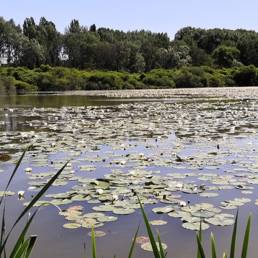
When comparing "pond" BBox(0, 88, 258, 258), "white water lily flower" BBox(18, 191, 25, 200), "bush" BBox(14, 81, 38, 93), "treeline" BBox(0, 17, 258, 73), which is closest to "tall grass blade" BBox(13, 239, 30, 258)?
"pond" BBox(0, 88, 258, 258)

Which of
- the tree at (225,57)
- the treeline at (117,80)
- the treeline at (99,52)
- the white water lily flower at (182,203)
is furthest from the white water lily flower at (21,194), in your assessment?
the tree at (225,57)

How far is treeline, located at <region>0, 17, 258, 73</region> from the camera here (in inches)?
2510

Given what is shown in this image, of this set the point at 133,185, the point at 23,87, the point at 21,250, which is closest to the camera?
the point at 21,250

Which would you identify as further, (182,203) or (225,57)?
(225,57)

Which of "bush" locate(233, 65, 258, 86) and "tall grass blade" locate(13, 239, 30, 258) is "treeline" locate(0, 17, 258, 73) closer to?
"bush" locate(233, 65, 258, 86)

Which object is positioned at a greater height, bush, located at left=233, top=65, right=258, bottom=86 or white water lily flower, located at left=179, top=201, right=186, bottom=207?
bush, located at left=233, top=65, right=258, bottom=86

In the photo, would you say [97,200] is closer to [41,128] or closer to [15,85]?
[41,128]

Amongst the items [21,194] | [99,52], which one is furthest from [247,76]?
[21,194]

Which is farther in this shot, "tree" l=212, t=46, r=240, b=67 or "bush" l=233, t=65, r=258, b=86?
"tree" l=212, t=46, r=240, b=67

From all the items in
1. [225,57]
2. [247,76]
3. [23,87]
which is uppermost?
[225,57]

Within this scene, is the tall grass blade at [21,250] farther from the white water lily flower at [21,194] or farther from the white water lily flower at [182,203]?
the white water lily flower at [21,194]

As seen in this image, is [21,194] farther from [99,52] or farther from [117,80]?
[99,52]

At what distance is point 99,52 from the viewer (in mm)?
64000

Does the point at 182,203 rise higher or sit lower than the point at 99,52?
lower
